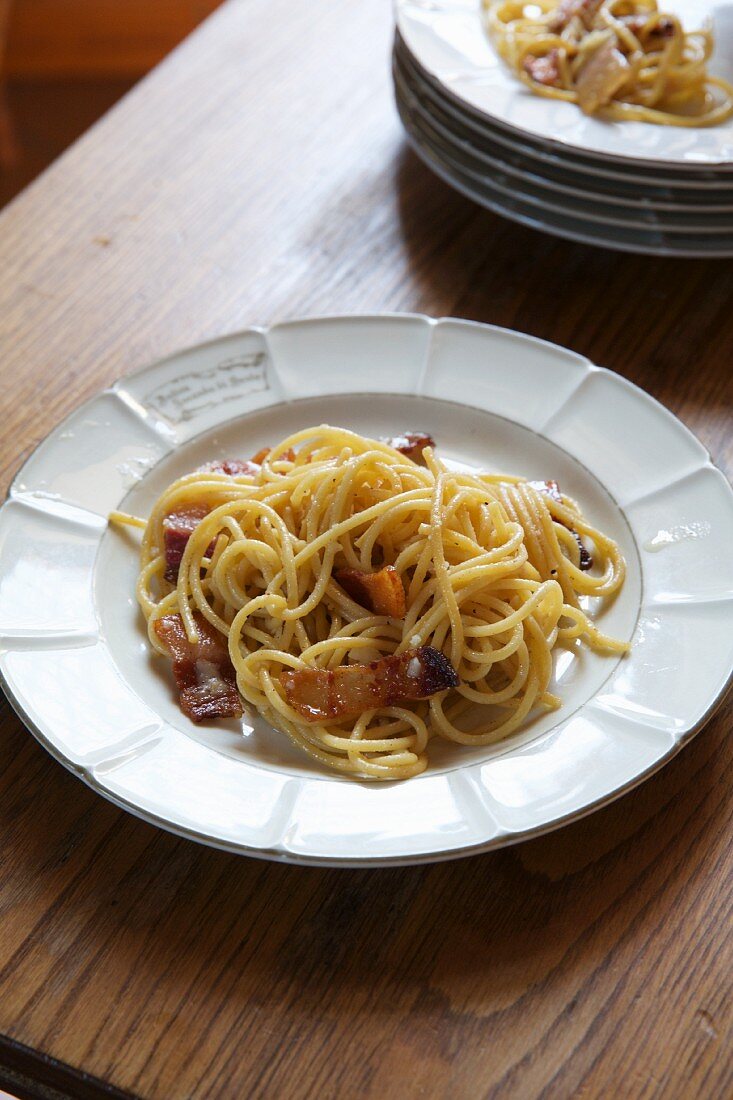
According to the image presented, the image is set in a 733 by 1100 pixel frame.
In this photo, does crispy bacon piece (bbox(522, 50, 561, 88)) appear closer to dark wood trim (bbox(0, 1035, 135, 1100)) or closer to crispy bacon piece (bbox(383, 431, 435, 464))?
crispy bacon piece (bbox(383, 431, 435, 464))

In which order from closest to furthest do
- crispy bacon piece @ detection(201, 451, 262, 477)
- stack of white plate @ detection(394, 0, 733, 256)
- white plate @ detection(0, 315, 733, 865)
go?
white plate @ detection(0, 315, 733, 865) → crispy bacon piece @ detection(201, 451, 262, 477) → stack of white plate @ detection(394, 0, 733, 256)

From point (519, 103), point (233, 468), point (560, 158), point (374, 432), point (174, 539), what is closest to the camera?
point (174, 539)

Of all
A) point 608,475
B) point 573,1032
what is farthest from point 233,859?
point 608,475

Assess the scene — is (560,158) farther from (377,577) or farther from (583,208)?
(377,577)

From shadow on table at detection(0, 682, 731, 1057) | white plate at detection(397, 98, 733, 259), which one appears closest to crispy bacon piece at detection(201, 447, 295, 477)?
shadow on table at detection(0, 682, 731, 1057)

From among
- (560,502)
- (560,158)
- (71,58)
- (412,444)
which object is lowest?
(71,58)

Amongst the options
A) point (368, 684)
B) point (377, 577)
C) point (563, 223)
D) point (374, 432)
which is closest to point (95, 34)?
point (563, 223)
